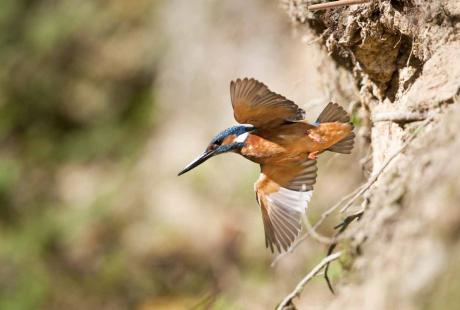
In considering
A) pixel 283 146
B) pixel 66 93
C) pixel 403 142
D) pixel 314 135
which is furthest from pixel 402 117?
pixel 66 93

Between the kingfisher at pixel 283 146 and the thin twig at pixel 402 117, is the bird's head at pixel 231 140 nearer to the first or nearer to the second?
the kingfisher at pixel 283 146

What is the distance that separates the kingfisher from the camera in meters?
3.56

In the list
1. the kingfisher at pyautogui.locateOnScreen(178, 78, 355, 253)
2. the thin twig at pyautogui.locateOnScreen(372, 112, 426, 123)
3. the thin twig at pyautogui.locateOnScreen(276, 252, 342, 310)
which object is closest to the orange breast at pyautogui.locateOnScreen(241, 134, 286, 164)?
the kingfisher at pyautogui.locateOnScreen(178, 78, 355, 253)

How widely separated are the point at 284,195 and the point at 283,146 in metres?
0.22

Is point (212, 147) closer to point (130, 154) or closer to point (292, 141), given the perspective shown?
point (292, 141)

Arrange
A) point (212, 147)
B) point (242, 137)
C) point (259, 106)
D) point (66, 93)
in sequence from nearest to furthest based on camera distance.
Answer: point (259, 106), point (242, 137), point (212, 147), point (66, 93)

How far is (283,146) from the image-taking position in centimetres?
367

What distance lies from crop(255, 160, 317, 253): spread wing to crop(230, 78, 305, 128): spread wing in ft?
0.75

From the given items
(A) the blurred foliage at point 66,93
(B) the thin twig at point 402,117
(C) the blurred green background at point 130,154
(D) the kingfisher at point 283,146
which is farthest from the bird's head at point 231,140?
(A) the blurred foliage at point 66,93

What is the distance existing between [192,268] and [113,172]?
183cm

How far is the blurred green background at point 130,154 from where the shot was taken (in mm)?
7855

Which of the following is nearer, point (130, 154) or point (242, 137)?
point (242, 137)

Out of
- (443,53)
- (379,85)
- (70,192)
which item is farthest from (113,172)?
(443,53)

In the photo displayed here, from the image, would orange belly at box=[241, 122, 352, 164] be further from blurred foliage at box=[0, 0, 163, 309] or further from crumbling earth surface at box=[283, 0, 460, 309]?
blurred foliage at box=[0, 0, 163, 309]
